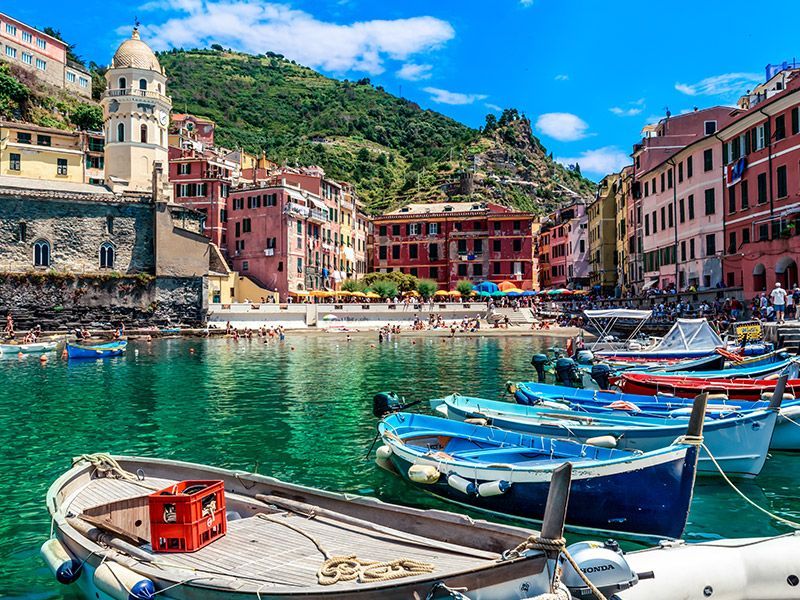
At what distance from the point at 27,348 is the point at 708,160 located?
50.7 meters

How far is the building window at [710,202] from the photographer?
150 feet

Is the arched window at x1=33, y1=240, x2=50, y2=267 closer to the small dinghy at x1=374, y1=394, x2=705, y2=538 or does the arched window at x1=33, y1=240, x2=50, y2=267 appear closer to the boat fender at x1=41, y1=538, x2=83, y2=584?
the small dinghy at x1=374, y1=394, x2=705, y2=538

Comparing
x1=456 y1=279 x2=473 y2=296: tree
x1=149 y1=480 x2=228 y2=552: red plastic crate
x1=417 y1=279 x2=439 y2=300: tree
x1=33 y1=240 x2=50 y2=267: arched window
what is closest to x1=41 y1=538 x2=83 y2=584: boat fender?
x1=149 y1=480 x2=228 y2=552: red plastic crate

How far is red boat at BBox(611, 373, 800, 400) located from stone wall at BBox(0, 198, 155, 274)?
5465cm

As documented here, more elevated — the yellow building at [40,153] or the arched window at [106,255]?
the yellow building at [40,153]

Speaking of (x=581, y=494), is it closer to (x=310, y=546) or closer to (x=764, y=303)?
(x=310, y=546)

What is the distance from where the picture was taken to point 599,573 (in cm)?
621

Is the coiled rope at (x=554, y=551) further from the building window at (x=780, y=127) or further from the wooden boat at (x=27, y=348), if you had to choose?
the wooden boat at (x=27, y=348)

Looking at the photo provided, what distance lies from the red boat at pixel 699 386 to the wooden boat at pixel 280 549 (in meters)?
14.0

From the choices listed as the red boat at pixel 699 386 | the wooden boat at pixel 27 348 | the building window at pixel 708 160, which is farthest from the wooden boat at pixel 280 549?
the building window at pixel 708 160

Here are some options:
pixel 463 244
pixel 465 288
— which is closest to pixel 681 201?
pixel 465 288

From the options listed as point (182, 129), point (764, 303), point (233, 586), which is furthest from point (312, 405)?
point (182, 129)

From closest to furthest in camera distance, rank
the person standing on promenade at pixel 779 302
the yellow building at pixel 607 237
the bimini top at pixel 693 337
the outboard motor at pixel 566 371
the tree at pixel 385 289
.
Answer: the outboard motor at pixel 566 371, the bimini top at pixel 693 337, the person standing on promenade at pixel 779 302, the tree at pixel 385 289, the yellow building at pixel 607 237

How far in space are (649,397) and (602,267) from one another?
59801 mm
